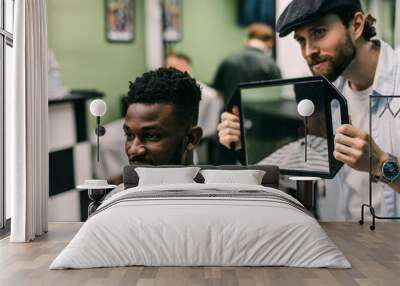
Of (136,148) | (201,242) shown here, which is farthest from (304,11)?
(201,242)

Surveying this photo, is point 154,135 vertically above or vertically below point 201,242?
above

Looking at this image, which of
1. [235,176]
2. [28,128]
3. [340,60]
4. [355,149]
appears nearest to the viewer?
[28,128]

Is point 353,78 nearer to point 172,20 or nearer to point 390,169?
point 390,169

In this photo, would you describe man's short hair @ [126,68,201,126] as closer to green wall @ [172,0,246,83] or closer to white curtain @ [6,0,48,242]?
green wall @ [172,0,246,83]

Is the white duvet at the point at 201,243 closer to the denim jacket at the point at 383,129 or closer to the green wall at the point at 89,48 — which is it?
the denim jacket at the point at 383,129

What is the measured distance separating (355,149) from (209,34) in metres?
2.11

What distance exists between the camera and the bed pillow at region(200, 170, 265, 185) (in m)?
5.64

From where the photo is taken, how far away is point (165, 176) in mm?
5680

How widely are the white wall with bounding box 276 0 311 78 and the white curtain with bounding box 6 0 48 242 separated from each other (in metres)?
2.62

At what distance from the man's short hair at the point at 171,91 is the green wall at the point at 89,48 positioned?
18cm

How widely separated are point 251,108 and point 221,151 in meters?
0.60

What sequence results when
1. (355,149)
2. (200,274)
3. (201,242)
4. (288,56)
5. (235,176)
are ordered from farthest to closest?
Answer: 1. (288,56)
2. (355,149)
3. (235,176)
4. (201,242)
5. (200,274)

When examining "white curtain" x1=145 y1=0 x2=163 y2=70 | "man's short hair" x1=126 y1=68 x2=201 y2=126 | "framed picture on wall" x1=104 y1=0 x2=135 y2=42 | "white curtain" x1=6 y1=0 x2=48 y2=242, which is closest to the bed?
"white curtain" x1=6 y1=0 x2=48 y2=242

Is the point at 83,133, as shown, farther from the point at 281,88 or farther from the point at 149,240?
the point at 149,240
